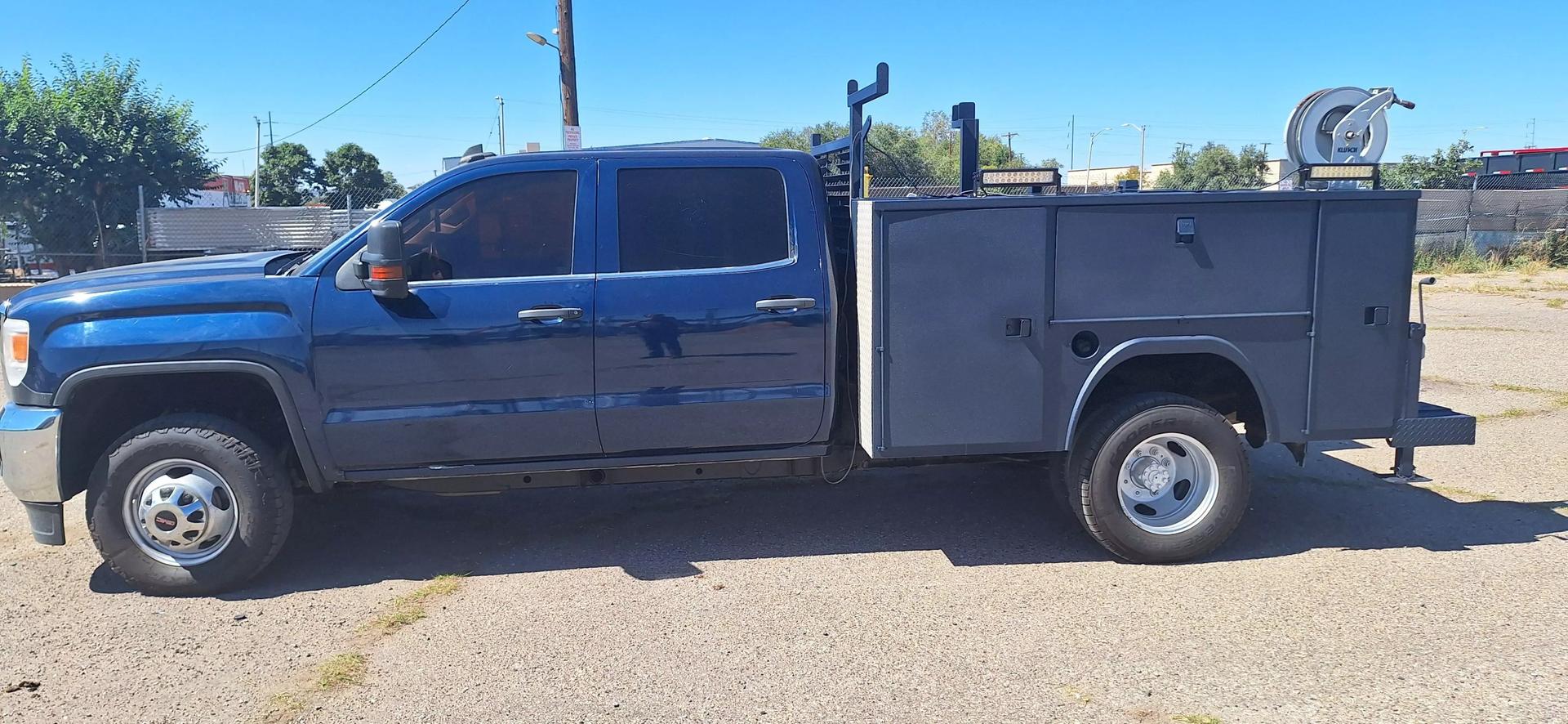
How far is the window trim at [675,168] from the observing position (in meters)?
4.92

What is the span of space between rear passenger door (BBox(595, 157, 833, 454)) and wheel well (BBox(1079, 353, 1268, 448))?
1.45 metres

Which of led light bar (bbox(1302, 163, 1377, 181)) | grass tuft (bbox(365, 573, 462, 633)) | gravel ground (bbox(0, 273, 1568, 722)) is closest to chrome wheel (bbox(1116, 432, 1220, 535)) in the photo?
gravel ground (bbox(0, 273, 1568, 722))

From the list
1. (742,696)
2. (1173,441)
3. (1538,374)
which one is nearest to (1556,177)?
(1538,374)

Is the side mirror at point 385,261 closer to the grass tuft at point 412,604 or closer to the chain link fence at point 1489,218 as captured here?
the grass tuft at point 412,604

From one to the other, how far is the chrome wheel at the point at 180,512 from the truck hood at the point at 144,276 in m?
0.80

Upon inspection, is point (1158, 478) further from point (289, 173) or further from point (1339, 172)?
point (289, 173)

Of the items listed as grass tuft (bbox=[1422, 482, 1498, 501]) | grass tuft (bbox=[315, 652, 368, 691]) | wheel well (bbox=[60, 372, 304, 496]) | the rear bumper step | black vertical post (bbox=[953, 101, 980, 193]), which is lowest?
grass tuft (bbox=[315, 652, 368, 691])

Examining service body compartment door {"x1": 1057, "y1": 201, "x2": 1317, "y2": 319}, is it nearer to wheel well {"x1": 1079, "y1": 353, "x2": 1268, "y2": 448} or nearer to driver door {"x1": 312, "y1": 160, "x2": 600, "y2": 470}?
wheel well {"x1": 1079, "y1": 353, "x2": 1268, "y2": 448}

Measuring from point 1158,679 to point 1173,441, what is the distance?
1.59 metres

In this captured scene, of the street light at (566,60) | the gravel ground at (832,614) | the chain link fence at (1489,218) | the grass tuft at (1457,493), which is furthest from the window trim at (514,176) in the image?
the chain link fence at (1489,218)

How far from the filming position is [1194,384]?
5.48 metres

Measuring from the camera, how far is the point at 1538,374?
33.1 ft

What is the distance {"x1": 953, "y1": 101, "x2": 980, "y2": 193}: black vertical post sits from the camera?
18.5ft

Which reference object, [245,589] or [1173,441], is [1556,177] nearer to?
[1173,441]
